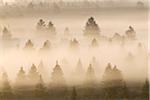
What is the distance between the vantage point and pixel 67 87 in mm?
1936

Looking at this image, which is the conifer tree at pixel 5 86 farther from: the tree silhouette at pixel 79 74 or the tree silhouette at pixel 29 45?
the tree silhouette at pixel 79 74

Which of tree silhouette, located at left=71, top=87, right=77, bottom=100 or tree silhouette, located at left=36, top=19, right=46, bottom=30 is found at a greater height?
tree silhouette, located at left=36, top=19, right=46, bottom=30

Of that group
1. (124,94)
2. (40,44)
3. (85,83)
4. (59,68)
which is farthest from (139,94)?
(40,44)

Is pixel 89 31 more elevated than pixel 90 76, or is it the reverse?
pixel 89 31

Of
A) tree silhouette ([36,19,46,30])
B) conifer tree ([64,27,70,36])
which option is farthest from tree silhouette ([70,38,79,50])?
tree silhouette ([36,19,46,30])

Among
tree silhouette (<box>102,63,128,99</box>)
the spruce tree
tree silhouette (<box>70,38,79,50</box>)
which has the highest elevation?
the spruce tree

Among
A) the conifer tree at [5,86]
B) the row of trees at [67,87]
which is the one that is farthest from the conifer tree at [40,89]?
the conifer tree at [5,86]

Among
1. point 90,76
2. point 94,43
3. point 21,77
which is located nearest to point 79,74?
point 90,76

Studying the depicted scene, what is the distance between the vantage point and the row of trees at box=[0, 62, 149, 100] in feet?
6.32

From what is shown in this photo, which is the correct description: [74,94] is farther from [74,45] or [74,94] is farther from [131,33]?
[131,33]

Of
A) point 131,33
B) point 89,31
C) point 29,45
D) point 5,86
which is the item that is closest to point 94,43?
point 89,31

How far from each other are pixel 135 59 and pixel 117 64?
8 centimetres

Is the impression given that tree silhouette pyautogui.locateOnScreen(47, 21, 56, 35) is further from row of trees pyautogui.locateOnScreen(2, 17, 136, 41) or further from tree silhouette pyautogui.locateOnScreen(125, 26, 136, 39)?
tree silhouette pyautogui.locateOnScreen(125, 26, 136, 39)

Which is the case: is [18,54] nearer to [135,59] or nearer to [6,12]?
[6,12]
